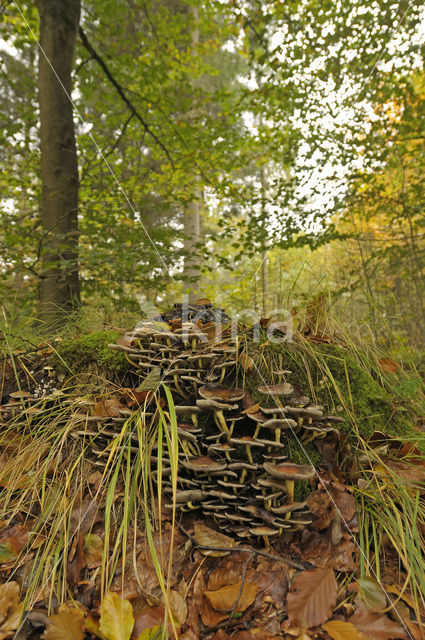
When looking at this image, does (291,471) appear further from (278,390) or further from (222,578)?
(222,578)

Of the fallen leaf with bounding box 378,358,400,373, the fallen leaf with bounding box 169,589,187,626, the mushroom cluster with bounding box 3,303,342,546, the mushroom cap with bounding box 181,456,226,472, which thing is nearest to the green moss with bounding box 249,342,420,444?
the mushroom cluster with bounding box 3,303,342,546

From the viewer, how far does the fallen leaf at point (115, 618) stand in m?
1.25

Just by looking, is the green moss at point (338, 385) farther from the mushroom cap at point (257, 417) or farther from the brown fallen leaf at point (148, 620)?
the brown fallen leaf at point (148, 620)

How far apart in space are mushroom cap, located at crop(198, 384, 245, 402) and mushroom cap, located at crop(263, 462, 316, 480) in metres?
0.36

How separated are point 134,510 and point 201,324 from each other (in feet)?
4.00

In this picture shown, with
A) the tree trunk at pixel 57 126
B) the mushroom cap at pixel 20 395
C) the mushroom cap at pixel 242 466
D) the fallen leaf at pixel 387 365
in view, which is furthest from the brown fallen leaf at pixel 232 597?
the tree trunk at pixel 57 126

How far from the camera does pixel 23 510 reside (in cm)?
175

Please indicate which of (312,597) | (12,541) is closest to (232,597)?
(312,597)

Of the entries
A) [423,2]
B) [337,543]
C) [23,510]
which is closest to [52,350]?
[23,510]

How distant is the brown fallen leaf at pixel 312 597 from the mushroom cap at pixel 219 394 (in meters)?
0.81

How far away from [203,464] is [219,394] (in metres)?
0.35

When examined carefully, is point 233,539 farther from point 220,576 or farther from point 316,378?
point 316,378

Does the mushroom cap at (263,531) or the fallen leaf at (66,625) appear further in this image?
the mushroom cap at (263,531)

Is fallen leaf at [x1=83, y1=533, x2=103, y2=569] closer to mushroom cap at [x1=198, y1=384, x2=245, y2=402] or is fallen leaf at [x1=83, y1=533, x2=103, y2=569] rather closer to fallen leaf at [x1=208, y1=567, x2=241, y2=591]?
fallen leaf at [x1=208, y1=567, x2=241, y2=591]
